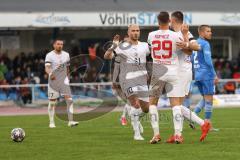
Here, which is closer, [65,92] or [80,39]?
[65,92]

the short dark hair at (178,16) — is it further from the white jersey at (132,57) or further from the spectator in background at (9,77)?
the spectator in background at (9,77)

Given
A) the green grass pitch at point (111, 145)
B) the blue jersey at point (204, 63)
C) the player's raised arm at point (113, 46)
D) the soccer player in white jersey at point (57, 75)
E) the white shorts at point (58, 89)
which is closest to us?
the green grass pitch at point (111, 145)

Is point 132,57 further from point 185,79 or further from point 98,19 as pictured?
point 98,19

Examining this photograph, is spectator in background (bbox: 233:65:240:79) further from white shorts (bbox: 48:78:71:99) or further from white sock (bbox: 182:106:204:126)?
white sock (bbox: 182:106:204:126)

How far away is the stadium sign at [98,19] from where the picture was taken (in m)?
33.0

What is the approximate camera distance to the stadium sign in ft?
108

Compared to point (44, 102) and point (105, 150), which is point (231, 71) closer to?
point (44, 102)

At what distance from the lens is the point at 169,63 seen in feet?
44.8

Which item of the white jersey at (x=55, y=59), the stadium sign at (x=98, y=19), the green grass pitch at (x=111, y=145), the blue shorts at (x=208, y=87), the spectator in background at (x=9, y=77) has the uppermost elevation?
the stadium sign at (x=98, y=19)

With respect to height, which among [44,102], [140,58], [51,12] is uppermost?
[51,12]

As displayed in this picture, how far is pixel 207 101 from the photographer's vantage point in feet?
54.9

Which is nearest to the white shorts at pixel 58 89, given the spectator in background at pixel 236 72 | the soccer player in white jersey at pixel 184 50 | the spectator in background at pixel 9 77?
the soccer player in white jersey at pixel 184 50

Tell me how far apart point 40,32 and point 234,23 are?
33.1 ft

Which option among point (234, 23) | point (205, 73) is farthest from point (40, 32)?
point (205, 73)
